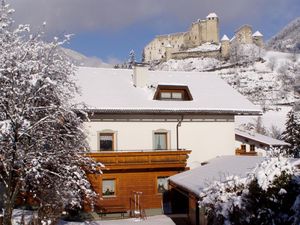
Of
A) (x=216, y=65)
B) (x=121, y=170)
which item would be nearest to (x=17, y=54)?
(x=121, y=170)

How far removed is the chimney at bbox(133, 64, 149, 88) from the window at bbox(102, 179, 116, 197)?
6439 millimetres

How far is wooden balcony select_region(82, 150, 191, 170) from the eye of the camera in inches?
886

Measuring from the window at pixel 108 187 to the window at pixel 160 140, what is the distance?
3.44 metres

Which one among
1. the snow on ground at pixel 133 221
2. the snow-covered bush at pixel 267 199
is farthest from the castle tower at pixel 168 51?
the snow-covered bush at pixel 267 199

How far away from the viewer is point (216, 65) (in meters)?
147

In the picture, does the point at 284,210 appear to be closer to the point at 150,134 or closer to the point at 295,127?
the point at 150,134

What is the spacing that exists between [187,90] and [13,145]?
1350 cm

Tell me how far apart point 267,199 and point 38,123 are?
8.45m

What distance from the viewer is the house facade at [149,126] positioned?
2311 centimetres

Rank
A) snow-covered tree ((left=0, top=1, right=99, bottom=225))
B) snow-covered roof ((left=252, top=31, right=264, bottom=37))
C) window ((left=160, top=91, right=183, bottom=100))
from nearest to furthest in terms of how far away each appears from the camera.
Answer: snow-covered tree ((left=0, top=1, right=99, bottom=225)), window ((left=160, top=91, right=183, bottom=100)), snow-covered roof ((left=252, top=31, right=264, bottom=37))

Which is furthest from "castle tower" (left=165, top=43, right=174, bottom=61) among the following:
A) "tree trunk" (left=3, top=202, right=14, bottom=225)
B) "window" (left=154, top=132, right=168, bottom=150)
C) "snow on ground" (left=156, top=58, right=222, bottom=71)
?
"tree trunk" (left=3, top=202, right=14, bottom=225)

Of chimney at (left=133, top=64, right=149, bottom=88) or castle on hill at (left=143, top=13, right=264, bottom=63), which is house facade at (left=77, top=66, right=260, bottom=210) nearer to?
chimney at (left=133, top=64, right=149, bottom=88)

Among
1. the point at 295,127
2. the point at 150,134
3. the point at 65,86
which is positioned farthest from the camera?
the point at 295,127

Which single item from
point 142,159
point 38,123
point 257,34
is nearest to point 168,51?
point 257,34
